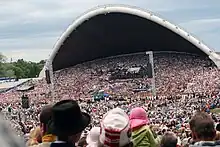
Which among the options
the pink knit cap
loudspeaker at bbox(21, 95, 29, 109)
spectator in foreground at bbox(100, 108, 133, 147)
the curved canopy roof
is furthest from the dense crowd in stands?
spectator in foreground at bbox(100, 108, 133, 147)

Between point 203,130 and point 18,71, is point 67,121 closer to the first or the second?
point 203,130

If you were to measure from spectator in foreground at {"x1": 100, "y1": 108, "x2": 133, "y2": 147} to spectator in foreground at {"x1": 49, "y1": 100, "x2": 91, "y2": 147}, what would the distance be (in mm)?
112

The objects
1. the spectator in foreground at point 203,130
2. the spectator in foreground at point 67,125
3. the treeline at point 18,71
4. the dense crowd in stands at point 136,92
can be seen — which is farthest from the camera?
the treeline at point 18,71

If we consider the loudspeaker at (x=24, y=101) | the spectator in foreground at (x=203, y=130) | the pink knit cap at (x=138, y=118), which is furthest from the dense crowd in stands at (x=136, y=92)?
the spectator in foreground at (x=203, y=130)

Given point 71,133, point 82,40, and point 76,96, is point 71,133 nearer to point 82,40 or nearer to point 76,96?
point 76,96

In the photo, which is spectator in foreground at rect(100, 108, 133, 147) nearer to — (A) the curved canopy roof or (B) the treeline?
(A) the curved canopy roof

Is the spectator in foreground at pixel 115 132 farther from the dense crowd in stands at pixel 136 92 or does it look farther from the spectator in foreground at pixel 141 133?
the dense crowd in stands at pixel 136 92

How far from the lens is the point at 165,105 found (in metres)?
28.5

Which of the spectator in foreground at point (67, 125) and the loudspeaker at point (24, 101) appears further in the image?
the loudspeaker at point (24, 101)

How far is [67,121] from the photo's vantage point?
227cm

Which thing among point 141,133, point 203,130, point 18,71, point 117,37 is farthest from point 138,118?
point 18,71

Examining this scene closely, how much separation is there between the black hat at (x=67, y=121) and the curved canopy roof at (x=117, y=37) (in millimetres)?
44228

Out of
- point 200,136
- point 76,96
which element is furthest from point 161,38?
point 200,136

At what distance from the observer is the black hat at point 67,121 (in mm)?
2254
